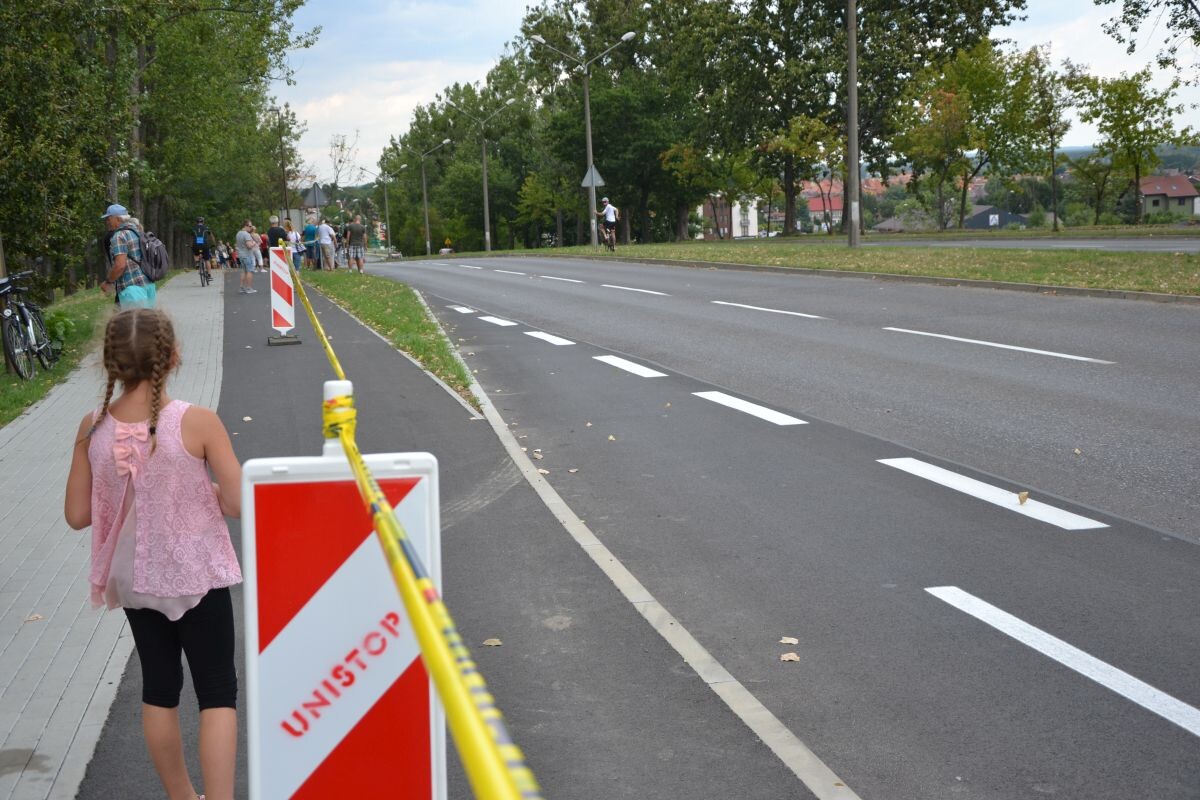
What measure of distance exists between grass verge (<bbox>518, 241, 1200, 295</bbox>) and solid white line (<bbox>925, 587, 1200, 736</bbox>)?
14.5m

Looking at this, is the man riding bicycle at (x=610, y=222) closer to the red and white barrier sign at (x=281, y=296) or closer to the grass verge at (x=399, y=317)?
the grass verge at (x=399, y=317)

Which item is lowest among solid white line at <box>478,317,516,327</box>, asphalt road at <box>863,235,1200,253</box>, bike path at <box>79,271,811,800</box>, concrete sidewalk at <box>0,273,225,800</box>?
bike path at <box>79,271,811,800</box>

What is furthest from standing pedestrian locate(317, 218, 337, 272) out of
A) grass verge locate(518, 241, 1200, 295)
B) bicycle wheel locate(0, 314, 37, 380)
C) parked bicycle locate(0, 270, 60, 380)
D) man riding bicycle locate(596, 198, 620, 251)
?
bicycle wheel locate(0, 314, 37, 380)

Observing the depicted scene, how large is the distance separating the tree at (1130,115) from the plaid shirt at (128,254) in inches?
1878

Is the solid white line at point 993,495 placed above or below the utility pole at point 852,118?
below

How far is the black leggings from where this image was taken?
3.58 m

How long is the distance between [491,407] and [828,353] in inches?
199

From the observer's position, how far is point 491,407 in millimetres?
11328

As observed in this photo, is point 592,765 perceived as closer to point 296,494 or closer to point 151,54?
point 296,494

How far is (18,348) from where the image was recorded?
14430 millimetres

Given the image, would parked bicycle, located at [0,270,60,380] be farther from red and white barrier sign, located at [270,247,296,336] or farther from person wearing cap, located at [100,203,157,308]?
red and white barrier sign, located at [270,247,296,336]

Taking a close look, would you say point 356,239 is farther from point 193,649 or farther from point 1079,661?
point 193,649

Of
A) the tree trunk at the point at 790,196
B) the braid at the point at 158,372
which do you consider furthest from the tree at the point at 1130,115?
the braid at the point at 158,372

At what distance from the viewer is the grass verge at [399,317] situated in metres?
Result: 13.8
